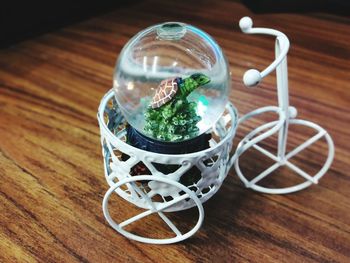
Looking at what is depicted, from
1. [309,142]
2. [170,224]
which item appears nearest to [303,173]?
[309,142]

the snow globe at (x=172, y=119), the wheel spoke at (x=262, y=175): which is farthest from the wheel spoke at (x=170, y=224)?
the wheel spoke at (x=262, y=175)

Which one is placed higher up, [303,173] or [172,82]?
[172,82]

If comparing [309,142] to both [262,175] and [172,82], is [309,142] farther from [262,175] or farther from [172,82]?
[172,82]

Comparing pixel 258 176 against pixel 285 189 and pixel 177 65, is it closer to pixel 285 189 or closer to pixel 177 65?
pixel 285 189

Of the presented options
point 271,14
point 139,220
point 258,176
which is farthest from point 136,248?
point 271,14

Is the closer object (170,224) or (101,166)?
(170,224)

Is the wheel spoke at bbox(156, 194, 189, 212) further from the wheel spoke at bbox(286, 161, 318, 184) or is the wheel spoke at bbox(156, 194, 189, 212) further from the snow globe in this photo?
the wheel spoke at bbox(286, 161, 318, 184)
